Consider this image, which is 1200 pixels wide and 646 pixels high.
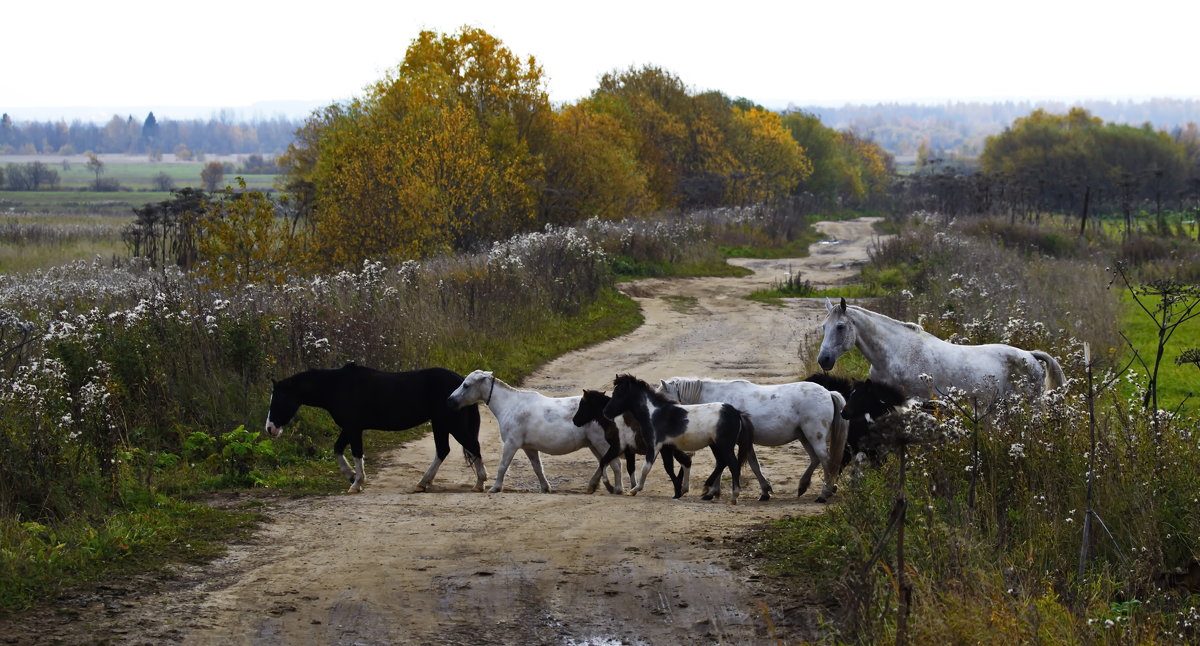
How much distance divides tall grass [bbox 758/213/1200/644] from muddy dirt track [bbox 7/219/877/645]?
58 cm

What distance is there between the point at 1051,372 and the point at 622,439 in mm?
4607

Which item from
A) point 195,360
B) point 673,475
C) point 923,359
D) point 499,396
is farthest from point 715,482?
point 195,360

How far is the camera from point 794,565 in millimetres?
7918

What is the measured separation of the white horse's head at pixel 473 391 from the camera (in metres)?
11.8

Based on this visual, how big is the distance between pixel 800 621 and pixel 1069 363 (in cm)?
725

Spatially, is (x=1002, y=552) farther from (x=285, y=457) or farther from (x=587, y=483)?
(x=285, y=457)

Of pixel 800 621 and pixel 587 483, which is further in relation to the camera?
pixel 587 483

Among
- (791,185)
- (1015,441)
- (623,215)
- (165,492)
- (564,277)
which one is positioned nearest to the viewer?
(1015,441)

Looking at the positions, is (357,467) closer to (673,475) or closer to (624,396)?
(624,396)

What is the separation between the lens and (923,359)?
11805 millimetres

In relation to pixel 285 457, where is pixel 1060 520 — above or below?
above

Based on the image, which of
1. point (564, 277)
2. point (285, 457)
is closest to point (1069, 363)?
point (285, 457)

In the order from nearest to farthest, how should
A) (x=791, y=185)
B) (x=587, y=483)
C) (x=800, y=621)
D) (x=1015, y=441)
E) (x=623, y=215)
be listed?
(x=800, y=621) → (x=1015, y=441) → (x=587, y=483) → (x=623, y=215) → (x=791, y=185)

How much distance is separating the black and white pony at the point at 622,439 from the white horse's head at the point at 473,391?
3.22 ft
